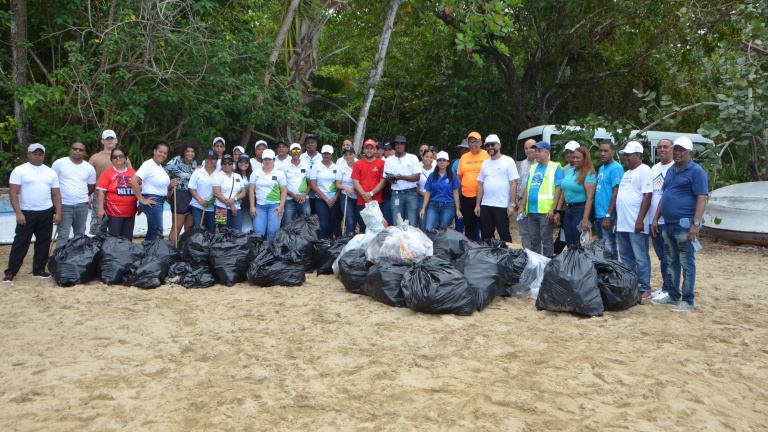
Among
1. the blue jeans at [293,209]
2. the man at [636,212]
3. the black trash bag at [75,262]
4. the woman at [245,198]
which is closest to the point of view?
the man at [636,212]

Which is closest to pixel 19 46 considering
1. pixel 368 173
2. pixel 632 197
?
pixel 368 173

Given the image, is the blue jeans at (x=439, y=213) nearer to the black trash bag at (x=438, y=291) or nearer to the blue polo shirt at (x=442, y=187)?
the blue polo shirt at (x=442, y=187)

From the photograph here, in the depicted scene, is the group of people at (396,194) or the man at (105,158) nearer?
the group of people at (396,194)

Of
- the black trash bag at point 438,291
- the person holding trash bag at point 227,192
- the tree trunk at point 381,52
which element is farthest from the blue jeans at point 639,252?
the tree trunk at point 381,52

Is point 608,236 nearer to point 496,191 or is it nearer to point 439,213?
point 496,191

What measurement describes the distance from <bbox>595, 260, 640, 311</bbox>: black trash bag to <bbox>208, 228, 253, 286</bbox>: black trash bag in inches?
140

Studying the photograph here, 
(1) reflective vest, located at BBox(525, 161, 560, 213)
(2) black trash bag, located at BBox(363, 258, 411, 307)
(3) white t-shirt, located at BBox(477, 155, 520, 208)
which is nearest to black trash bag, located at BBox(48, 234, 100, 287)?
(2) black trash bag, located at BBox(363, 258, 411, 307)

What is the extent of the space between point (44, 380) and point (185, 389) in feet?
2.96

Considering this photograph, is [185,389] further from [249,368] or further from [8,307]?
[8,307]

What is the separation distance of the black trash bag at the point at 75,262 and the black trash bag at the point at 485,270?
386 centimetres

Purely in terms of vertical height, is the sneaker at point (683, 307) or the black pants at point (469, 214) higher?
the black pants at point (469, 214)

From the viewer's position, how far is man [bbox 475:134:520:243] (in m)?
6.78

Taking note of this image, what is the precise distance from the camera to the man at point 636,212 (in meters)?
5.39

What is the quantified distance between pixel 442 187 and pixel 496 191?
754 millimetres
